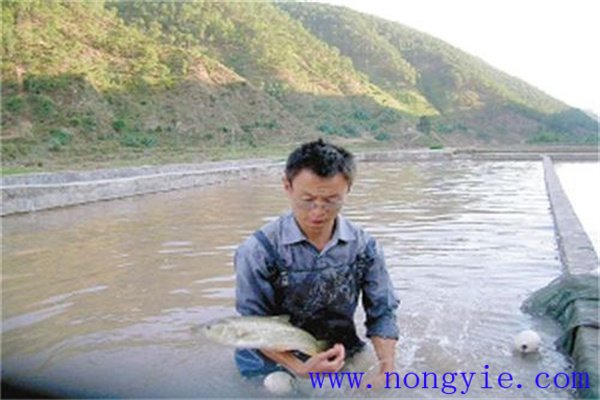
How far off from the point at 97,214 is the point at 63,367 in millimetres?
7835

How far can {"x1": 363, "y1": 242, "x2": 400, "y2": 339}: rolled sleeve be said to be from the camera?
3266mm

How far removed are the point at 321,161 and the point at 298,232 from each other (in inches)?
15.8

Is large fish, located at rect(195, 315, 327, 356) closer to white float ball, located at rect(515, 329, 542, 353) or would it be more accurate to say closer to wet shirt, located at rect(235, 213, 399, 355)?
wet shirt, located at rect(235, 213, 399, 355)

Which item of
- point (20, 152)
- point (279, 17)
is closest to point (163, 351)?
point (20, 152)

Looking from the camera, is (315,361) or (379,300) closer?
(315,361)

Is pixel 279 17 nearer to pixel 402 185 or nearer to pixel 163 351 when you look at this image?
pixel 402 185

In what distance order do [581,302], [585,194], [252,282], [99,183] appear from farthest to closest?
[585,194] < [99,183] < [581,302] < [252,282]

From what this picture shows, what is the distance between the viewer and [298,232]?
3082 mm

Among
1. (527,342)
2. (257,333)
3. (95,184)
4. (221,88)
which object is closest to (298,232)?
(257,333)

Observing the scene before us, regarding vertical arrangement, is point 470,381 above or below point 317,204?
below

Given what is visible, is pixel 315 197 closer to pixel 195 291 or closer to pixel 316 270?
pixel 316 270

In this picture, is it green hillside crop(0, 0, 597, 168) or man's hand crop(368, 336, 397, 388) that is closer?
man's hand crop(368, 336, 397, 388)

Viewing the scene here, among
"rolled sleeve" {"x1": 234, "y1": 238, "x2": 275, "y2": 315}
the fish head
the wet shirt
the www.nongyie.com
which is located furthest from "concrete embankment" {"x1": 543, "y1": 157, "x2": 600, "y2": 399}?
the fish head

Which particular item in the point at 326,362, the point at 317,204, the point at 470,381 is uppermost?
the point at 317,204
